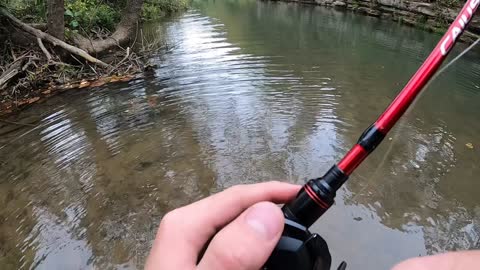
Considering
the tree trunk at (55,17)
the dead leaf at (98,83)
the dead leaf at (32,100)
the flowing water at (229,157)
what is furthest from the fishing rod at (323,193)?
the tree trunk at (55,17)

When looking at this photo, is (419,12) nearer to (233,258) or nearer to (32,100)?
(32,100)

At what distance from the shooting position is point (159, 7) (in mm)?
18000

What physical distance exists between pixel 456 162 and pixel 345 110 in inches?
70.9

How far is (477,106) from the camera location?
6.32 metres

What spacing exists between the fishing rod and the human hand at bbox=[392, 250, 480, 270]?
0.92ft

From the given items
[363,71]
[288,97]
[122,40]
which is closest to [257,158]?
[288,97]

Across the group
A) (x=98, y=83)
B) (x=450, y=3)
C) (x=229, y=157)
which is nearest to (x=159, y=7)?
(x=98, y=83)

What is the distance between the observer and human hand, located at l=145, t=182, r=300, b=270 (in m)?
0.82

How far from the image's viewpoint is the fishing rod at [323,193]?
887 mm

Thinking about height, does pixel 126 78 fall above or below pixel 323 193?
below

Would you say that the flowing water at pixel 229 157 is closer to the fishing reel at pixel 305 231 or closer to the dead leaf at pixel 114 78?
the dead leaf at pixel 114 78

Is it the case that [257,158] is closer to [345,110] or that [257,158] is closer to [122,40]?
[345,110]

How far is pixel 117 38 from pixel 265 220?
11.3 meters

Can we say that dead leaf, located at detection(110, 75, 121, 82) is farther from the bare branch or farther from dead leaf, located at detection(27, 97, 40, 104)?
dead leaf, located at detection(27, 97, 40, 104)
